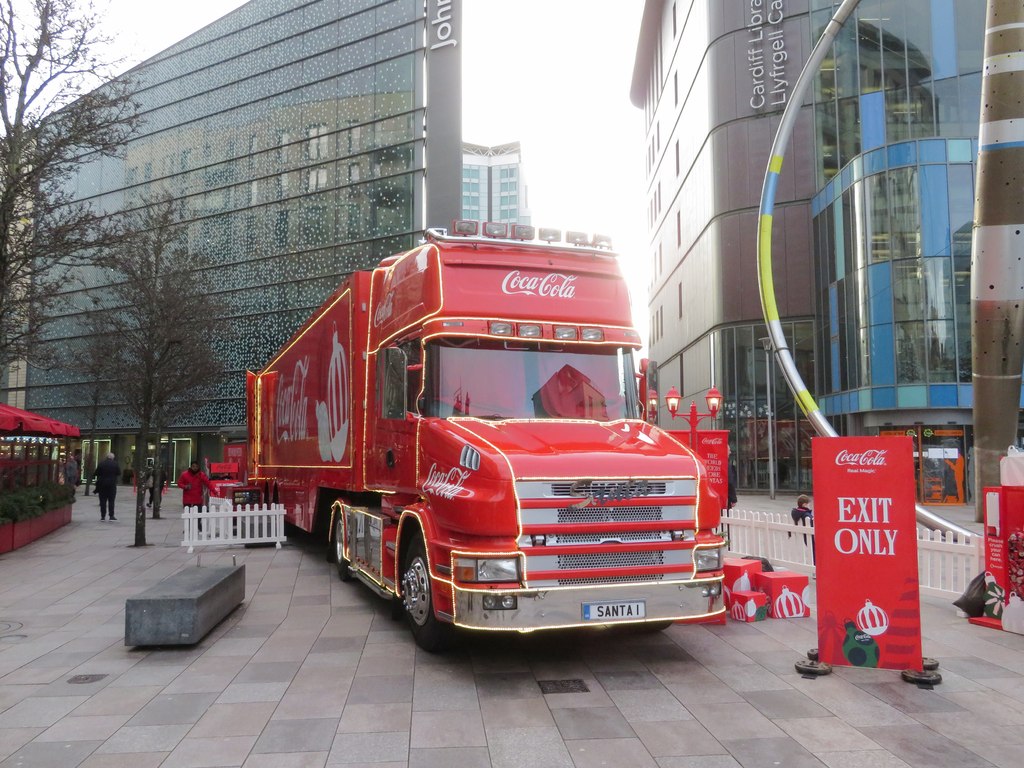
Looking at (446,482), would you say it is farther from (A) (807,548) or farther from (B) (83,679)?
(A) (807,548)

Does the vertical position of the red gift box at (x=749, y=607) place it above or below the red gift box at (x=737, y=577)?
below

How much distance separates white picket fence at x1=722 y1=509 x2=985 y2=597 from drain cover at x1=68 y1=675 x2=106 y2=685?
881 cm

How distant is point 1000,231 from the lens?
10.0 metres

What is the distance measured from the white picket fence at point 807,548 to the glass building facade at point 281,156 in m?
26.7

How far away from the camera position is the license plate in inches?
247

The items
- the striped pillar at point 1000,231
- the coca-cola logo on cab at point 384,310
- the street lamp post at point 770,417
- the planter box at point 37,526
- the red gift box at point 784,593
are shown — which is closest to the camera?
the red gift box at point 784,593

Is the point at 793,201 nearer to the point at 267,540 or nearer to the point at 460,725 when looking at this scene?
the point at 267,540

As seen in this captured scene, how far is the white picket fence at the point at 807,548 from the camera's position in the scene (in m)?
9.29

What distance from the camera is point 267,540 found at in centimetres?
1577

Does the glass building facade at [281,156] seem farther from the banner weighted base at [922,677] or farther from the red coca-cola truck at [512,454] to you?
the banner weighted base at [922,677]

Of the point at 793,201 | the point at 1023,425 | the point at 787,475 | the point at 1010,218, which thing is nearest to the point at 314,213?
the point at 793,201

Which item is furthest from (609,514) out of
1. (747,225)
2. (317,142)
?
(317,142)

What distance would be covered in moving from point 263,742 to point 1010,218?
9.97 metres

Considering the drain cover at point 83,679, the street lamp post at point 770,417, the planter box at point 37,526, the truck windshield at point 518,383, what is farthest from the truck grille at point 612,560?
the street lamp post at point 770,417
